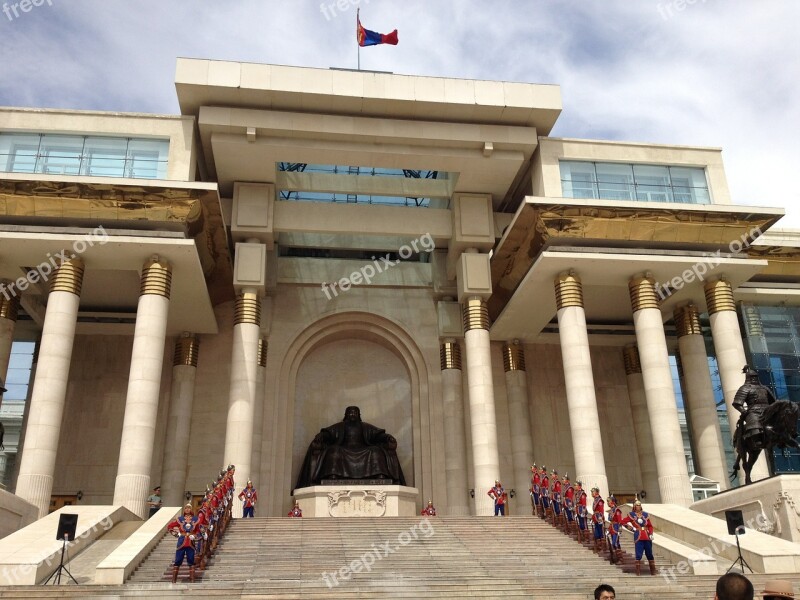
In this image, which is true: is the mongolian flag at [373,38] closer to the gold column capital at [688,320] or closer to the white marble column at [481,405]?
the white marble column at [481,405]

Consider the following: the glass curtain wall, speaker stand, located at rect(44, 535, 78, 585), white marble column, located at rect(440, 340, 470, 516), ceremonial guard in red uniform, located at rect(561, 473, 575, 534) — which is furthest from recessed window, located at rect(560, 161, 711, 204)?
speaker stand, located at rect(44, 535, 78, 585)

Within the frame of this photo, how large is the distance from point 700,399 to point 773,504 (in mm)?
7408

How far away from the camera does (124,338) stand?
85.9 ft

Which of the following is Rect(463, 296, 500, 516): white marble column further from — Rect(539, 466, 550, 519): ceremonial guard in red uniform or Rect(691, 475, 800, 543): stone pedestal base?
Rect(691, 475, 800, 543): stone pedestal base

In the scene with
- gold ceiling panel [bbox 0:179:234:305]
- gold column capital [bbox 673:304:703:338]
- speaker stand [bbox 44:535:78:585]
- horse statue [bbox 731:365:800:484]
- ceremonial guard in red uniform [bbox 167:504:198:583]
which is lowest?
speaker stand [bbox 44:535:78:585]

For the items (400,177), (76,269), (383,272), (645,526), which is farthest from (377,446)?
(645,526)

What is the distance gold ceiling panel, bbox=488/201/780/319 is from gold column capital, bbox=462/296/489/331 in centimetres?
253

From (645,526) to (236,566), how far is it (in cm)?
732

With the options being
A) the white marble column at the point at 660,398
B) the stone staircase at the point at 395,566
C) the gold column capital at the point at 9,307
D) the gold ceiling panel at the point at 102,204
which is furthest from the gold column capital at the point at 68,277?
the white marble column at the point at 660,398

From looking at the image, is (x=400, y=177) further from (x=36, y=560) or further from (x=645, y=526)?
(x=36, y=560)

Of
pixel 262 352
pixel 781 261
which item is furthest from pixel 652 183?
pixel 262 352

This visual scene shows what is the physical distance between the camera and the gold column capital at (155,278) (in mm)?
20547

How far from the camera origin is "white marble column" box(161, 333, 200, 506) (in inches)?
945

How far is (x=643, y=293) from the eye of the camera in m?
22.4
